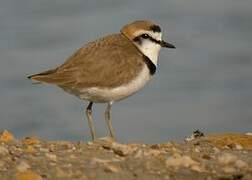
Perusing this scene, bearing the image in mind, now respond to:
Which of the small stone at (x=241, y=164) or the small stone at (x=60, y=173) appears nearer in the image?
the small stone at (x=60, y=173)

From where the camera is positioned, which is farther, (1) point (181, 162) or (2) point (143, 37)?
(2) point (143, 37)

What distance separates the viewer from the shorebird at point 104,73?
1030 cm

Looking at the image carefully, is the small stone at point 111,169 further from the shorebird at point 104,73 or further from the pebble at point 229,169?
the shorebird at point 104,73

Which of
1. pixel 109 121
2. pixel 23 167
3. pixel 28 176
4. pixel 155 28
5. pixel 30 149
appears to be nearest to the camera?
pixel 28 176

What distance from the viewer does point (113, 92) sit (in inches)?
408

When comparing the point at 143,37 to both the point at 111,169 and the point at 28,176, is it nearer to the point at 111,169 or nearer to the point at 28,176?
the point at 111,169

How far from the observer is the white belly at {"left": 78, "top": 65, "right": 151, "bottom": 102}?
33.7 feet

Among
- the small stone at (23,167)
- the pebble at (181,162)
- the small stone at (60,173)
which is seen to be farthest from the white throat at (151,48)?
the small stone at (60,173)

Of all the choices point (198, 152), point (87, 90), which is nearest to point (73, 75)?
point (87, 90)

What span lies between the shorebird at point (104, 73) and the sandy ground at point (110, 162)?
5.51ft

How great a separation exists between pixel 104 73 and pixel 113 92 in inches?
12.5

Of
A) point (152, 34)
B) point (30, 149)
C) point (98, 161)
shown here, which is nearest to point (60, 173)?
point (98, 161)

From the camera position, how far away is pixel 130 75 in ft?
34.3

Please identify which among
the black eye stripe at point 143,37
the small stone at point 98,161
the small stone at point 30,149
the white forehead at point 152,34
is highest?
the white forehead at point 152,34
